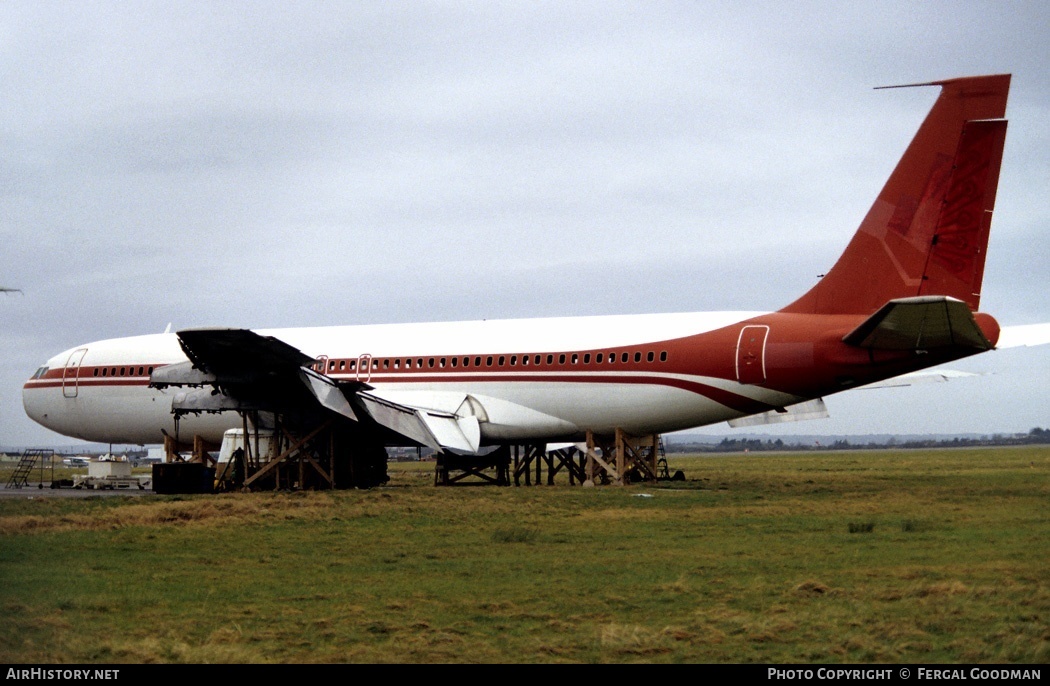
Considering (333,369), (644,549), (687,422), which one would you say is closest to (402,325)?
(333,369)

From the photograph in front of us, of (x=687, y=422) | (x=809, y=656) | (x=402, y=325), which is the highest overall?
(x=402, y=325)

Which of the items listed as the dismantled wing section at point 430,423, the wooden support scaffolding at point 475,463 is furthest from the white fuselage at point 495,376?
the wooden support scaffolding at point 475,463

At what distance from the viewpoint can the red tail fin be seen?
23.9 metres

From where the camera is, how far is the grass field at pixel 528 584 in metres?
8.91

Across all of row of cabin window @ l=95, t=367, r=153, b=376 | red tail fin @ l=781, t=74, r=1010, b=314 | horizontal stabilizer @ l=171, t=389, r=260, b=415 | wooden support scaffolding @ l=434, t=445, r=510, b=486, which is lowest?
wooden support scaffolding @ l=434, t=445, r=510, b=486

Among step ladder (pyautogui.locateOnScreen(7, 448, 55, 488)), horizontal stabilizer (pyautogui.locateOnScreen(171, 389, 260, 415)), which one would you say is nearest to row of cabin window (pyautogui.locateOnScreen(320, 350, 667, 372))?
horizontal stabilizer (pyautogui.locateOnScreen(171, 389, 260, 415))

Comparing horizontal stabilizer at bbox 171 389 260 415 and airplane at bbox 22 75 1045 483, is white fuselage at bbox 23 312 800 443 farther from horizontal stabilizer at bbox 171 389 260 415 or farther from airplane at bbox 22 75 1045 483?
horizontal stabilizer at bbox 171 389 260 415

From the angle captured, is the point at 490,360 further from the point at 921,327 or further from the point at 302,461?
the point at 921,327

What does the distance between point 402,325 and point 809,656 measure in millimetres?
27161

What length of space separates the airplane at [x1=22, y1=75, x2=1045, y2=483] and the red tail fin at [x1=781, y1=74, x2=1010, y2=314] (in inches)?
1.2

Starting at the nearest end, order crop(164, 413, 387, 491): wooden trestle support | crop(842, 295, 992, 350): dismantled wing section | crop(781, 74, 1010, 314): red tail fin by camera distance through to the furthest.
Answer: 1. crop(842, 295, 992, 350): dismantled wing section
2. crop(781, 74, 1010, 314): red tail fin
3. crop(164, 413, 387, 491): wooden trestle support

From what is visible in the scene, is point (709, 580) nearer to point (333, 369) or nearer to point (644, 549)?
point (644, 549)

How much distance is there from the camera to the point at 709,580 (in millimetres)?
12469

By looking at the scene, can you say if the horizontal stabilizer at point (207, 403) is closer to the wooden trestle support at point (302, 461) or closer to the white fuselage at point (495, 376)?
the wooden trestle support at point (302, 461)
